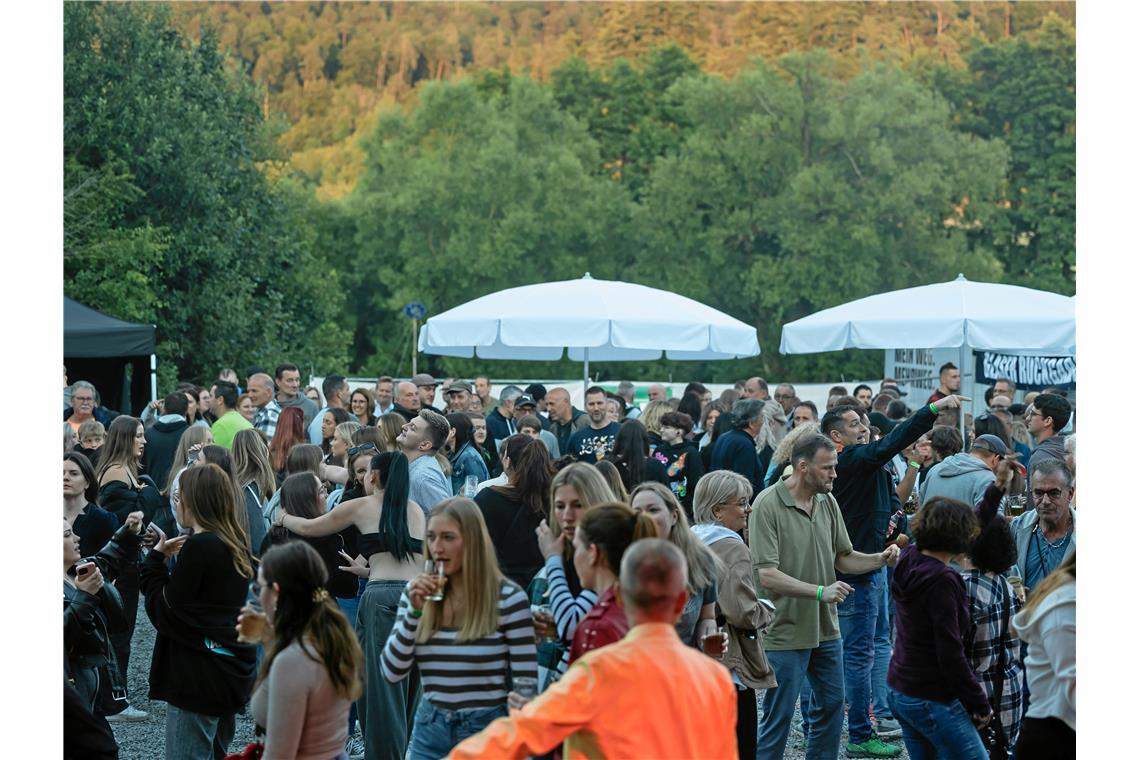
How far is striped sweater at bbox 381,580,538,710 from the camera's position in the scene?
4.18m

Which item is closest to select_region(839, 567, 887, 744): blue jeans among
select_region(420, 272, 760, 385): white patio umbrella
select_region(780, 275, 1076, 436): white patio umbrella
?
select_region(780, 275, 1076, 436): white patio umbrella

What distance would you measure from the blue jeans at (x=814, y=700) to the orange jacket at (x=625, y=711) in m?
2.62

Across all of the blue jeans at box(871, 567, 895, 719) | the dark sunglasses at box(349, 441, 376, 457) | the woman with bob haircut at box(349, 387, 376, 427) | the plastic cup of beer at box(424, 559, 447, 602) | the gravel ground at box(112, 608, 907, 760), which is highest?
the woman with bob haircut at box(349, 387, 376, 427)

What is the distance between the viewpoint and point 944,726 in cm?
490

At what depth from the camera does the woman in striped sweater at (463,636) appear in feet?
13.7

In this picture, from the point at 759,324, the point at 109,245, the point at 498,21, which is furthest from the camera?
the point at 498,21

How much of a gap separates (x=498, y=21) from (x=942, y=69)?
4899 cm

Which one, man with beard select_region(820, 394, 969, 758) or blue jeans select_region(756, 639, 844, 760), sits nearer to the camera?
blue jeans select_region(756, 639, 844, 760)

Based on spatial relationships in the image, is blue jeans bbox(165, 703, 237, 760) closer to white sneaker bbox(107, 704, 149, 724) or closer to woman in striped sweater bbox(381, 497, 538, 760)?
woman in striped sweater bbox(381, 497, 538, 760)

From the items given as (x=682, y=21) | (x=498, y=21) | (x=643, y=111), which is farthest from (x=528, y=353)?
(x=498, y=21)

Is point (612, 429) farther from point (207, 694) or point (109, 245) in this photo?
point (109, 245)

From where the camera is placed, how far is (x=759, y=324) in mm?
43188

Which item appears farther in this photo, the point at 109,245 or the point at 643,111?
the point at 643,111

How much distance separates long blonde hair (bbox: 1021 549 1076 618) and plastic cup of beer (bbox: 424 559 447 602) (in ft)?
5.90
